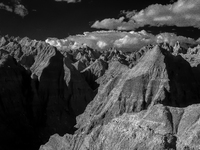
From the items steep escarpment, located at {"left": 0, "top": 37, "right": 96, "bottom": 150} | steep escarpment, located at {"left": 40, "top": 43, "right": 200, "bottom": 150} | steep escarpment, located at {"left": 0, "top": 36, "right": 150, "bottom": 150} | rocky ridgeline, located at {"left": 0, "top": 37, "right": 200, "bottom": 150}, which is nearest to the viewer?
steep escarpment, located at {"left": 40, "top": 43, "right": 200, "bottom": 150}

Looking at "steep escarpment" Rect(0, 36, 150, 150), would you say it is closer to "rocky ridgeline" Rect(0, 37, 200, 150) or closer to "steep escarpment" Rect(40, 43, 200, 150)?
"rocky ridgeline" Rect(0, 37, 200, 150)

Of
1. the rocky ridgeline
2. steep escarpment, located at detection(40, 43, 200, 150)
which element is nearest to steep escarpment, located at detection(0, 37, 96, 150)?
the rocky ridgeline

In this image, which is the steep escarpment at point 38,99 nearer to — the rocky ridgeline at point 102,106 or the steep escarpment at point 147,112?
the rocky ridgeline at point 102,106

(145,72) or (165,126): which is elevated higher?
(145,72)

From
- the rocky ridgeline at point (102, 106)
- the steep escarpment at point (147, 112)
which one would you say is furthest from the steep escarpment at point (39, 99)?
the steep escarpment at point (147, 112)

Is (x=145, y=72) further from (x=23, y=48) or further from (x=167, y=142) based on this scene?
(x=23, y=48)

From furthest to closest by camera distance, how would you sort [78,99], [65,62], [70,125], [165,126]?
1. [65,62]
2. [78,99]
3. [70,125]
4. [165,126]

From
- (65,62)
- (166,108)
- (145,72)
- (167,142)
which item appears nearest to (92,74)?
(65,62)
